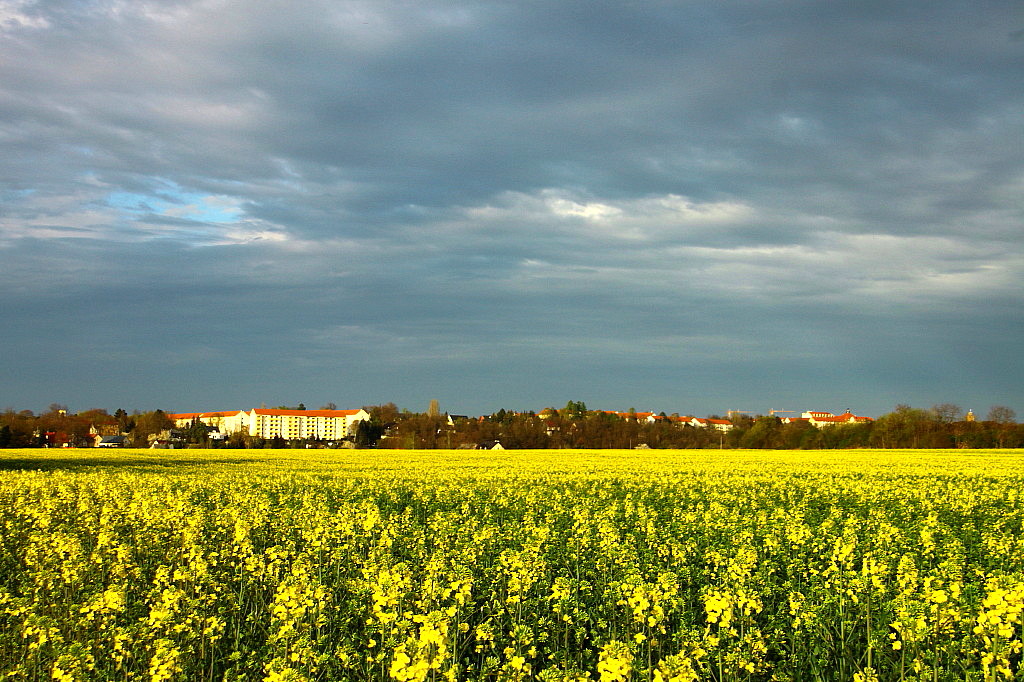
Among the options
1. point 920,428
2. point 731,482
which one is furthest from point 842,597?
point 920,428

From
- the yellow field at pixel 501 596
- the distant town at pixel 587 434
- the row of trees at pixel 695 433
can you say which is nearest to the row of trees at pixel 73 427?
the distant town at pixel 587 434

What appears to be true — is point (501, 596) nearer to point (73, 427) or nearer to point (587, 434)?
point (587, 434)

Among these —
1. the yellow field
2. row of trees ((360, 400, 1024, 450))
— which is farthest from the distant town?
the yellow field

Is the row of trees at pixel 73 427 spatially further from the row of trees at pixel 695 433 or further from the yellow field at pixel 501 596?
the yellow field at pixel 501 596

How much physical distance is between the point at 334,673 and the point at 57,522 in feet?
41.5

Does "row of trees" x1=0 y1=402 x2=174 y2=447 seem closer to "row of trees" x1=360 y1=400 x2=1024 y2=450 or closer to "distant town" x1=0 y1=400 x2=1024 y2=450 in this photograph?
"distant town" x1=0 y1=400 x2=1024 y2=450

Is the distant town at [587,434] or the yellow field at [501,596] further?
the distant town at [587,434]

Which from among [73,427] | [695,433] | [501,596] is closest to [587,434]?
[695,433]

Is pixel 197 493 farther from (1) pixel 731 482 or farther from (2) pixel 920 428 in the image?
(2) pixel 920 428

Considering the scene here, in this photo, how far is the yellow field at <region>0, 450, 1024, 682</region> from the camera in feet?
23.8

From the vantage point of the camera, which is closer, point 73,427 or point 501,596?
point 501,596

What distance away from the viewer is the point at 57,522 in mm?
17906

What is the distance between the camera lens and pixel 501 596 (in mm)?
10469

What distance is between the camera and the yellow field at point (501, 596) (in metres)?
7.26
